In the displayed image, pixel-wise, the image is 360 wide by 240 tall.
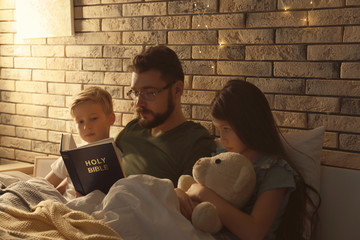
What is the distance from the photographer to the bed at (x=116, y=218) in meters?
1.49

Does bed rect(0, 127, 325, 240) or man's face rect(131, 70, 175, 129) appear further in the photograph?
man's face rect(131, 70, 175, 129)

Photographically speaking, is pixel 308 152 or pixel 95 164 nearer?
pixel 308 152

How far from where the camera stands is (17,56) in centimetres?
335

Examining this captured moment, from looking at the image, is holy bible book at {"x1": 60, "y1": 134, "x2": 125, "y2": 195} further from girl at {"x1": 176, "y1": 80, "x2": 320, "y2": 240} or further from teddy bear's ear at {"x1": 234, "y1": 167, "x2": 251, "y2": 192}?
teddy bear's ear at {"x1": 234, "y1": 167, "x2": 251, "y2": 192}

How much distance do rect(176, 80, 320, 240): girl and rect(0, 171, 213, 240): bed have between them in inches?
4.1

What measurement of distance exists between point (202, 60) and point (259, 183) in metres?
0.93

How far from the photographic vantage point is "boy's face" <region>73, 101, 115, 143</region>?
95.8 inches

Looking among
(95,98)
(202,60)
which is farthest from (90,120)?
(202,60)

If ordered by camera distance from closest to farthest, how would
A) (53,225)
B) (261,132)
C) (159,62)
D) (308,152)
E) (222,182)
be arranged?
(53,225), (222,182), (261,132), (308,152), (159,62)

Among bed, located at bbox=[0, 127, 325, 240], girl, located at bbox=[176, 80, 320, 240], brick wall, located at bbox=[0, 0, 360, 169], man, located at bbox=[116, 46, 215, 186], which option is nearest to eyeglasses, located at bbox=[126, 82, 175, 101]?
man, located at bbox=[116, 46, 215, 186]

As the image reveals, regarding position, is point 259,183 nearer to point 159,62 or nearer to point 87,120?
point 159,62

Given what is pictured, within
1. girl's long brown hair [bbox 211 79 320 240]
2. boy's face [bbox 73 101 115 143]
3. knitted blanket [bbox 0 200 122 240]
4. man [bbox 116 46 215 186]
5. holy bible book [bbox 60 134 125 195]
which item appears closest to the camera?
knitted blanket [bbox 0 200 122 240]

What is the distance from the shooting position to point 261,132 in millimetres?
1763

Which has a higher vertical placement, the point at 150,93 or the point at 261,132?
the point at 150,93
